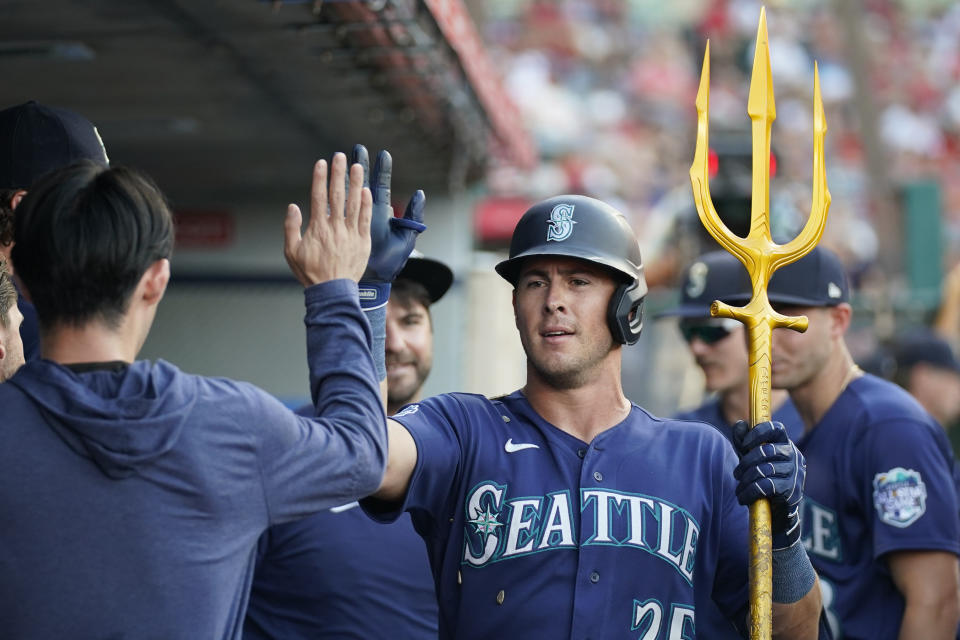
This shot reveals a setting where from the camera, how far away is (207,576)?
2141 millimetres

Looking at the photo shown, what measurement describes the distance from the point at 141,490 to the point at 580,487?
1194 millimetres

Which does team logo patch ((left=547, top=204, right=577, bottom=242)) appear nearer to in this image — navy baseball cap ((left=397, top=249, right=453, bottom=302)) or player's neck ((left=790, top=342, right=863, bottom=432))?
navy baseball cap ((left=397, top=249, right=453, bottom=302))

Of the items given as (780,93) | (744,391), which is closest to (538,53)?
(780,93)

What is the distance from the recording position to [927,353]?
6.86 metres

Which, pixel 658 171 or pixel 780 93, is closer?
pixel 658 171

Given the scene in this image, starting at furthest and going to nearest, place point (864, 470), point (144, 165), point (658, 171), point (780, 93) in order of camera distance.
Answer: point (780, 93) → point (658, 171) → point (144, 165) → point (864, 470)

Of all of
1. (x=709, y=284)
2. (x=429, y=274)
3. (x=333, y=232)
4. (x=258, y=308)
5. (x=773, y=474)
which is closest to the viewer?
(x=333, y=232)

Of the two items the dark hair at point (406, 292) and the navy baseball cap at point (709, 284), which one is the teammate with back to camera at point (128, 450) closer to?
the dark hair at point (406, 292)

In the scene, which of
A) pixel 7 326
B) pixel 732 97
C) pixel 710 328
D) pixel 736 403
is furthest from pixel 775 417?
pixel 732 97

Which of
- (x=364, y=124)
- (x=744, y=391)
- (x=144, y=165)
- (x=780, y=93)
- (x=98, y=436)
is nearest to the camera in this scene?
(x=98, y=436)

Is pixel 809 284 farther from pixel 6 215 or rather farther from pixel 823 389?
pixel 6 215

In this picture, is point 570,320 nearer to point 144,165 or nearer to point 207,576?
point 207,576

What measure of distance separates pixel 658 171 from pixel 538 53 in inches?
151

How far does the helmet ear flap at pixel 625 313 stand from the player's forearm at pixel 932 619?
1.33m
